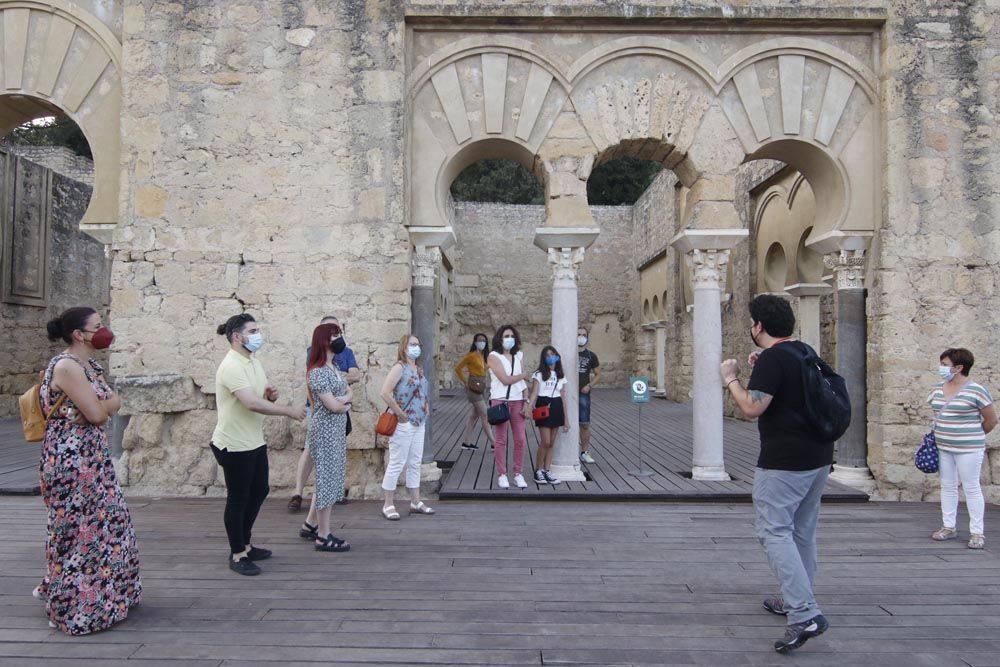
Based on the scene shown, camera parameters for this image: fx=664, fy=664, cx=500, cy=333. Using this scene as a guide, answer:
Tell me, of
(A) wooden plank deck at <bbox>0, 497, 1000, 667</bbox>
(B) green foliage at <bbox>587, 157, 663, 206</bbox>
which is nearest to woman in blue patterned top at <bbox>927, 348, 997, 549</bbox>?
(A) wooden plank deck at <bbox>0, 497, 1000, 667</bbox>

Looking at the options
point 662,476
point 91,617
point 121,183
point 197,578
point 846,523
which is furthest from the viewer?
point 662,476

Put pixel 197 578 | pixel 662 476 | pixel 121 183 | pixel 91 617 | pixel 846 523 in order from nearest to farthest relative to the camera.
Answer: pixel 91 617
pixel 197 578
pixel 846 523
pixel 121 183
pixel 662 476

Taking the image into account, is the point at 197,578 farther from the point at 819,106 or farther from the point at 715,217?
the point at 819,106

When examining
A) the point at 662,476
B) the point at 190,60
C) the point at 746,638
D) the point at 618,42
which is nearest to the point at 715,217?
the point at 618,42

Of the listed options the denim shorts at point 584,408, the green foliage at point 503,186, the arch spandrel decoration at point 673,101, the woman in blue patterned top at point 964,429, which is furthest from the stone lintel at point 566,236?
the green foliage at point 503,186

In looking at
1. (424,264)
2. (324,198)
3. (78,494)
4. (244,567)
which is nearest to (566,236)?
(424,264)

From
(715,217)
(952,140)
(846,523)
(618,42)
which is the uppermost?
(618,42)

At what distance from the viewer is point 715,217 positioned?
6.83 meters

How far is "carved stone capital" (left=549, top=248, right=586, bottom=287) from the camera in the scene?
6930 mm

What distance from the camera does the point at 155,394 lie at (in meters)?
6.26

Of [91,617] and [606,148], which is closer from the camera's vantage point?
[91,617]

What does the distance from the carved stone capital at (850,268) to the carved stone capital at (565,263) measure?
2.63 metres

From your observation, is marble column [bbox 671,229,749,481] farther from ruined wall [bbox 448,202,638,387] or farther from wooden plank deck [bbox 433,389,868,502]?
ruined wall [bbox 448,202,638,387]

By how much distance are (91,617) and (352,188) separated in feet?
13.9
